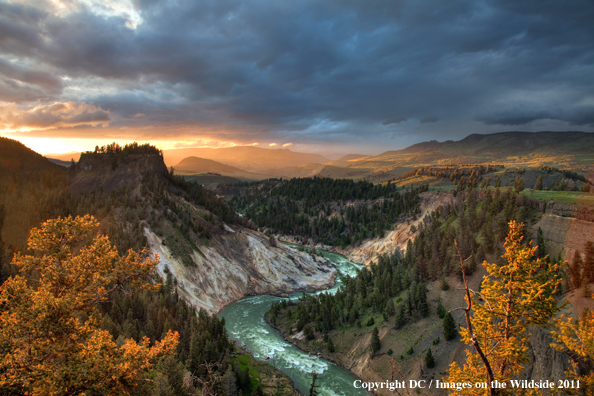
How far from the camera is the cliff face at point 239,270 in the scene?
204 ft

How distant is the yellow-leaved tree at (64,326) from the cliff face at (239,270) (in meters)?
50.2

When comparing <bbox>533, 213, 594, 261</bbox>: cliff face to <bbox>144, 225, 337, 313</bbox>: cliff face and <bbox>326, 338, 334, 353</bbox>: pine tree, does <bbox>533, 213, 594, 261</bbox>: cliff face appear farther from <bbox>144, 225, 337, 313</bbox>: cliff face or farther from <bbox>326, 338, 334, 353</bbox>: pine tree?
<bbox>144, 225, 337, 313</bbox>: cliff face

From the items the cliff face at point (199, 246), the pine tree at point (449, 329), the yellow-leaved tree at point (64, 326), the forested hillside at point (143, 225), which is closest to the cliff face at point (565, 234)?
the pine tree at point (449, 329)

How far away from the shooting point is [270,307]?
67125 mm

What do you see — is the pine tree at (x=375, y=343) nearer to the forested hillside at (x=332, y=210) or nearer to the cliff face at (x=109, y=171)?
the cliff face at (x=109, y=171)

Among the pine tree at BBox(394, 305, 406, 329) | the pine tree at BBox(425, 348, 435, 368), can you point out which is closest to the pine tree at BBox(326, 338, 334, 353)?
the pine tree at BBox(394, 305, 406, 329)

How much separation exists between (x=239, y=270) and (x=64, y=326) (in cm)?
6539

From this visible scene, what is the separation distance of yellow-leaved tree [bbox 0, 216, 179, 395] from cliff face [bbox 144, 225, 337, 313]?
165 feet

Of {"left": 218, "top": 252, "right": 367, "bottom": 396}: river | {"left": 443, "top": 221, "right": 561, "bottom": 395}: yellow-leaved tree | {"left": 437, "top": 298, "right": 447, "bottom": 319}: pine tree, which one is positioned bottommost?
{"left": 218, "top": 252, "right": 367, "bottom": 396}: river

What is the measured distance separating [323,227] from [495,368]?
130095 millimetres

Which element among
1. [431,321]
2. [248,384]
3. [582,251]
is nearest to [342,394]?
[248,384]

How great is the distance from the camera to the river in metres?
42.8

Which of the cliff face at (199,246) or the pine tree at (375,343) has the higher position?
the cliff face at (199,246)

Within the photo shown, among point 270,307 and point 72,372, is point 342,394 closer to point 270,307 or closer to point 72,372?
point 270,307
